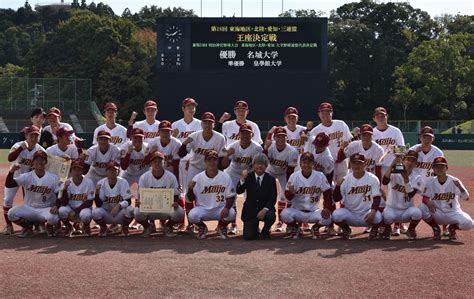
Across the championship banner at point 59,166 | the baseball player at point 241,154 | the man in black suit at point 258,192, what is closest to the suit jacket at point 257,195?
the man in black suit at point 258,192

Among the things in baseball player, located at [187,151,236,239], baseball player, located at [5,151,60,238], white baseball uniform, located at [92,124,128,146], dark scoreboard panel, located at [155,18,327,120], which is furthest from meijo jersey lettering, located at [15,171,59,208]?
dark scoreboard panel, located at [155,18,327,120]

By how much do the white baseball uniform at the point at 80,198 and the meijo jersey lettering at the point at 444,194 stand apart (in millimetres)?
4063

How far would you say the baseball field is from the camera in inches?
206

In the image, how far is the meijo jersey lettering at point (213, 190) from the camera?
800 cm

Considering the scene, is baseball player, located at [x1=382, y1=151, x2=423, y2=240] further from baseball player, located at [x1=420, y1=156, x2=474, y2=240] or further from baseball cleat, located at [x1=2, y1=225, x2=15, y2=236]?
baseball cleat, located at [x1=2, y1=225, x2=15, y2=236]

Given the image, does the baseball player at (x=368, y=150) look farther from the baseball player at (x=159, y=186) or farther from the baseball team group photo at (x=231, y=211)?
the baseball player at (x=159, y=186)

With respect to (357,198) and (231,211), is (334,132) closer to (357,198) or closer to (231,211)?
(357,198)

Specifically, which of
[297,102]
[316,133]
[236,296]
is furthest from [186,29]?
[236,296]

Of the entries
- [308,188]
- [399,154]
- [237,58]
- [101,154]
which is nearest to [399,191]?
[399,154]

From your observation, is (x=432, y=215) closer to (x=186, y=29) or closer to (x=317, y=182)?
(x=317, y=182)

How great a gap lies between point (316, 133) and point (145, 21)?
58015 millimetres

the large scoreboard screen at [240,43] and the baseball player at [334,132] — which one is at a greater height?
the large scoreboard screen at [240,43]

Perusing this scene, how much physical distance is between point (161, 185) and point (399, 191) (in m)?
2.95

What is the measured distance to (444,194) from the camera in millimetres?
7812
